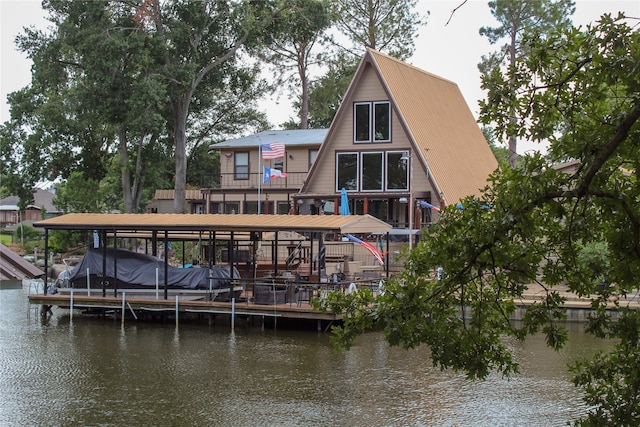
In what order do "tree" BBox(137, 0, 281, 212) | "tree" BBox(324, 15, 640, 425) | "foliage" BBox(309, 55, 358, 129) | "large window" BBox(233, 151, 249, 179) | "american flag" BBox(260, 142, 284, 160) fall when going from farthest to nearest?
"foliage" BBox(309, 55, 358, 129)
"large window" BBox(233, 151, 249, 179)
"tree" BBox(137, 0, 281, 212)
"american flag" BBox(260, 142, 284, 160)
"tree" BBox(324, 15, 640, 425)

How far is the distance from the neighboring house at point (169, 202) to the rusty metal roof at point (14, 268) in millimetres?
13939

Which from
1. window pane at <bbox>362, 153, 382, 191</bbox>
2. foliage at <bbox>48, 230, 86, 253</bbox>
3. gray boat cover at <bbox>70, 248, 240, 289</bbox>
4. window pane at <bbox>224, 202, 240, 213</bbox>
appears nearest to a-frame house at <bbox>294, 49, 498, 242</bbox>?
window pane at <bbox>362, 153, 382, 191</bbox>

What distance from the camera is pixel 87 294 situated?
28.8 m

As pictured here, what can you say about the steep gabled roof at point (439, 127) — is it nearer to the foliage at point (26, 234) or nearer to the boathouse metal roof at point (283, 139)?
the boathouse metal roof at point (283, 139)

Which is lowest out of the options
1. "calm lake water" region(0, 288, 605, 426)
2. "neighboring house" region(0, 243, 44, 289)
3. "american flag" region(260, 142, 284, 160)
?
"calm lake water" region(0, 288, 605, 426)

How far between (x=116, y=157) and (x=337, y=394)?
4149 centimetres

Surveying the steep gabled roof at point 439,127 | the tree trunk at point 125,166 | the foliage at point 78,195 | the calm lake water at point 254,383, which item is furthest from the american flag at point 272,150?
the foliage at point 78,195

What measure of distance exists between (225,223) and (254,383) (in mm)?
9186

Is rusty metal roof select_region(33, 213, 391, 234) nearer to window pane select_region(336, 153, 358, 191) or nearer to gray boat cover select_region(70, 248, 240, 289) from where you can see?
gray boat cover select_region(70, 248, 240, 289)

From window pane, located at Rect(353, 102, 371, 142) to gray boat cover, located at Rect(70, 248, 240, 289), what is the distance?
14.8m

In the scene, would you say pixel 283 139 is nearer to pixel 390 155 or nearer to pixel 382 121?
pixel 382 121

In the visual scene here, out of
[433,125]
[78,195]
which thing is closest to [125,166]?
[78,195]

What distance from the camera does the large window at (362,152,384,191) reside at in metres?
41.4

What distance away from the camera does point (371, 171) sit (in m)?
41.6
